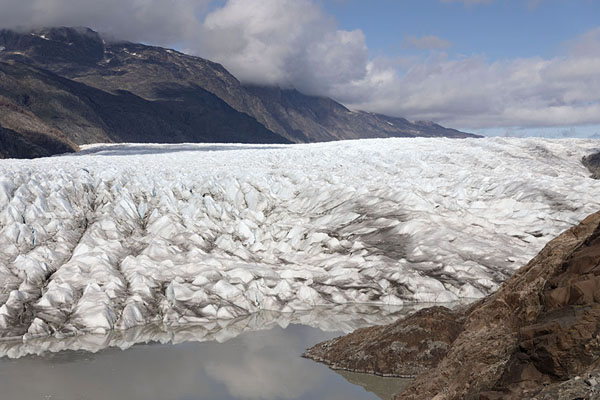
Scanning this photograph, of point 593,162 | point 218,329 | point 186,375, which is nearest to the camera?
point 186,375

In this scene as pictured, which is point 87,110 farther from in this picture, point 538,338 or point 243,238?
point 538,338

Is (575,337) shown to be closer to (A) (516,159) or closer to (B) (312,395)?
(B) (312,395)

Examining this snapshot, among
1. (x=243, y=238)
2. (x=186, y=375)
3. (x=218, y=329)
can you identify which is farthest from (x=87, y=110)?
(x=186, y=375)

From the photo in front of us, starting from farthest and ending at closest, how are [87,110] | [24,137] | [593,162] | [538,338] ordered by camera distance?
[87,110] < [24,137] < [593,162] < [538,338]

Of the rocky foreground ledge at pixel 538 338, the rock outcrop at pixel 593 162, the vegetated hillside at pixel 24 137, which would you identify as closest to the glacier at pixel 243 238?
the rocky foreground ledge at pixel 538 338

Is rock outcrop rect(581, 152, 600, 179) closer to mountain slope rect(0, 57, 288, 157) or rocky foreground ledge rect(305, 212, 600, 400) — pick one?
rocky foreground ledge rect(305, 212, 600, 400)

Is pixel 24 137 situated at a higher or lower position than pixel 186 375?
higher
